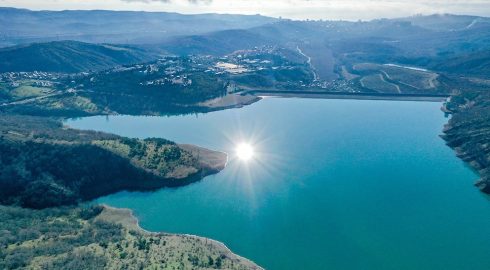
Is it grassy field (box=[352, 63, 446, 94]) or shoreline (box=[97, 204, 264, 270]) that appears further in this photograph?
grassy field (box=[352, 63, 446, 94])

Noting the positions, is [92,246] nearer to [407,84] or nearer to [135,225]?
[135,225]

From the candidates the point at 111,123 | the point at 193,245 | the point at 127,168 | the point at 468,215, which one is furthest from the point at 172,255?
the point at 111,123

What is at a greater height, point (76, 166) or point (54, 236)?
point (76, 166)

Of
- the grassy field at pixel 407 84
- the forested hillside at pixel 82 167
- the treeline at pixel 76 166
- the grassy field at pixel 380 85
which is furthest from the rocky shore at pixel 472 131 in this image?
the treeline at pixel 76 166

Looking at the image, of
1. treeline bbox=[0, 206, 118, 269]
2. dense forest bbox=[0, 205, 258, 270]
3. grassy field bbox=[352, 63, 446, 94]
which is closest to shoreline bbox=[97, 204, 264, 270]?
dense forest bbox=[0, 205, 258, 270]

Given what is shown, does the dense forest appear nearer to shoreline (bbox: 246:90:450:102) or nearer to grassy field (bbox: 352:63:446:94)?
shoreline (bbox: 246:90:450:102)

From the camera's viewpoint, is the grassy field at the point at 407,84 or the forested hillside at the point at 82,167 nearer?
the forested hillside at the point at 82,167

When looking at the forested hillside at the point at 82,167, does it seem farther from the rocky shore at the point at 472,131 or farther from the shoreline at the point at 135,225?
the rocky shore at the point at 472,131

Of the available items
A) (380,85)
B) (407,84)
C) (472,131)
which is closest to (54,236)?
(472,131)

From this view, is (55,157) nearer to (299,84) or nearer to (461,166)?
(461,166)

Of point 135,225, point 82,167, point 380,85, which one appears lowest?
point 135,225

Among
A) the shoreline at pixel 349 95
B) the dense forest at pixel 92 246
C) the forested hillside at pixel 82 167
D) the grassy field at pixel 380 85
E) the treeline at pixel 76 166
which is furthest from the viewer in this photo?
the grassy field at pixel 380 85
